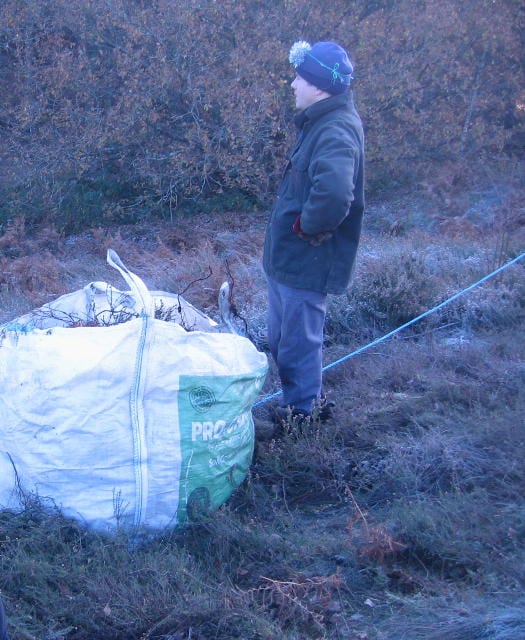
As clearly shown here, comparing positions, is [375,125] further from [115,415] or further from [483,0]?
[115,415]

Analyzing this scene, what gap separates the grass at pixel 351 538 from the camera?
2582 millimetres

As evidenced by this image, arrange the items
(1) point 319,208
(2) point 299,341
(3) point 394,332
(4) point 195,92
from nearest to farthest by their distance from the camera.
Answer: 1. (1) point 319,208
2. (2) point 299,341
3. (3) point 394,332
4. (4) point 195,92

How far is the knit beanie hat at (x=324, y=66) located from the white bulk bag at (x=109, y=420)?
1.35 m

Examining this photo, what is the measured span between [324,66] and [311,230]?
757mm

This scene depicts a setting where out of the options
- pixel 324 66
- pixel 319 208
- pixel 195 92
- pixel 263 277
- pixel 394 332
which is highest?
pixel 324 66

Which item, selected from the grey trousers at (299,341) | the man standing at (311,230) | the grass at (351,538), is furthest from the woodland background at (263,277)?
the man standing at (311,230)

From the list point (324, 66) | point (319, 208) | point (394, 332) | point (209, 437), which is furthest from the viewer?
point (394, 332)

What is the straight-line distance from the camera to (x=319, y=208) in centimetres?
354

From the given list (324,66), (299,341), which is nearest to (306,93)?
(324,66)

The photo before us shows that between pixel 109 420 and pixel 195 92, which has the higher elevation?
pixel 109 420

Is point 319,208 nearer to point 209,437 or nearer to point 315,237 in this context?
point 315,237

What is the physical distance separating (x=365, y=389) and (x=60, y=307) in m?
1.63

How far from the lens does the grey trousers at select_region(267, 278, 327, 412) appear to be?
3.81 m

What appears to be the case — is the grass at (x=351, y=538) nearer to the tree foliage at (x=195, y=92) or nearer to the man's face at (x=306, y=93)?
the man's face at (x=306, y=93)
